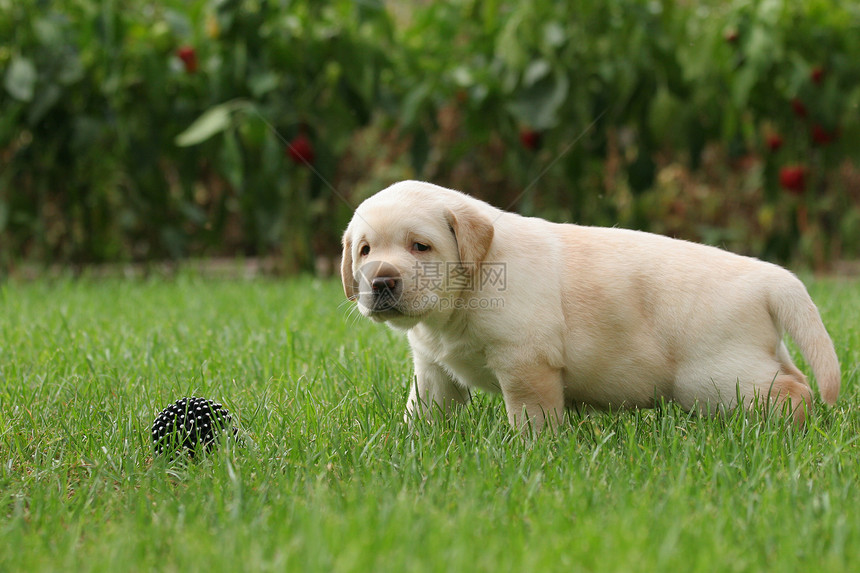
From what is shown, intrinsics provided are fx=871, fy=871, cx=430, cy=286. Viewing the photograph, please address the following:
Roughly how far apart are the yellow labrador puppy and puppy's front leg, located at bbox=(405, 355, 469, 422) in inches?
0.7

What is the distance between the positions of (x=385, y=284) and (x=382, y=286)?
1 cm

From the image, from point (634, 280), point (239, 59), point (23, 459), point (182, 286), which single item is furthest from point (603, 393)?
point (239, 59)

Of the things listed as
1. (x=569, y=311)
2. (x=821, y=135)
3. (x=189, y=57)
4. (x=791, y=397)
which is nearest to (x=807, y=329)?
(x=791, y=397)

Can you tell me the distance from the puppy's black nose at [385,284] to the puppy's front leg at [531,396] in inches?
15.8

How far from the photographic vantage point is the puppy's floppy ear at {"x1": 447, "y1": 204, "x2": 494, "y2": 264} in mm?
2414

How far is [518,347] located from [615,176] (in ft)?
15.1

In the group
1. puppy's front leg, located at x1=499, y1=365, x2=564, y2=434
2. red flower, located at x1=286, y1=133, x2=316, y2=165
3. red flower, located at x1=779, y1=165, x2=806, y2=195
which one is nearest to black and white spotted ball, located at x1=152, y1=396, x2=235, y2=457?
puppy's front leg, located at x1=499, y1=365, x2=564, y2=434

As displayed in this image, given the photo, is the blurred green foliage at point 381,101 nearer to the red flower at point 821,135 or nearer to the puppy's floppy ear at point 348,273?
the red flower at point 821,135

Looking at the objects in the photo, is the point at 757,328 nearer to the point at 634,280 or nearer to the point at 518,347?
the point at 634,280

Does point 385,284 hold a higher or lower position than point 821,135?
lower

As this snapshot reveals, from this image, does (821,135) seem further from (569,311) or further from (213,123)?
(569,311)

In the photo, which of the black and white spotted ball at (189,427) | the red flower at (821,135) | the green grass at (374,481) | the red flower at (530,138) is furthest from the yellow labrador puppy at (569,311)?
the red flower at (821,135)

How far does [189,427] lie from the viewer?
2.34 m

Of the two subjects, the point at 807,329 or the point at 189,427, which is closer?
the point at 189,427
